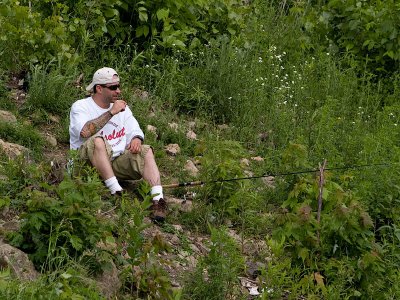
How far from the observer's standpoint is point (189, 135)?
32.0 ft

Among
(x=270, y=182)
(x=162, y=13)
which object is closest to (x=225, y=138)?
(x=270, y=182)

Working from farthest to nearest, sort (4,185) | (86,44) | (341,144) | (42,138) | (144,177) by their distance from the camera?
(86,44) → (341,144) → (42,138) → (144,177) → (4,185)

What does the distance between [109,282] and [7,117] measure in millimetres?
2774

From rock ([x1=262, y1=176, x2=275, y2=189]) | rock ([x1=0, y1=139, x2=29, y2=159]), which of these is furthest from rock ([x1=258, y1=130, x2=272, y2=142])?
rock ([x1=0, y1=139, x2=29, y2=159])

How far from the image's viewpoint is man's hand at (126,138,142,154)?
8.32 meters

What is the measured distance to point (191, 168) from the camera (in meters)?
9.09

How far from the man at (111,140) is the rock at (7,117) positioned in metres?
0.80

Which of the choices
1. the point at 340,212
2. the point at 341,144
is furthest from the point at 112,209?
the point at 341,144

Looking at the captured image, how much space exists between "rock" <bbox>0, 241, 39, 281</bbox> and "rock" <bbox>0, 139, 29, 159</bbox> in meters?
1.82

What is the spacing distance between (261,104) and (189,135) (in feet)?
3.36

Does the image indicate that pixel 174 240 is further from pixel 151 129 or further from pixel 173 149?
pixel 151 129

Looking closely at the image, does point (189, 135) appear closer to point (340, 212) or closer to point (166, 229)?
point (166, 229)

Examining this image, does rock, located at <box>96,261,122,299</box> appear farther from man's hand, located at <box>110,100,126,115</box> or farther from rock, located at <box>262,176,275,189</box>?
rock, located at <box>262,176,275,189</box>

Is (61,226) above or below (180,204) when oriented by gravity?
above
